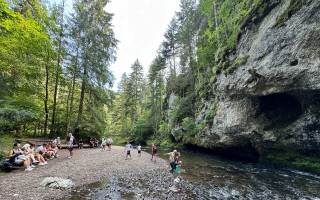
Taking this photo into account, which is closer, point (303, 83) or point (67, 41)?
point (303, 83)

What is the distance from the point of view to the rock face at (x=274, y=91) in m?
11.5

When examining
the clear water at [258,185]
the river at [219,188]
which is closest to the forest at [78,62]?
the river at [219,188]

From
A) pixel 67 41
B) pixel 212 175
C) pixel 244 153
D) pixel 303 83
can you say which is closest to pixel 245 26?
pixel 303 83

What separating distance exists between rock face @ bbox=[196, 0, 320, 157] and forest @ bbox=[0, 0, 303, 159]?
1.32 meters

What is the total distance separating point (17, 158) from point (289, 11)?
20.3m

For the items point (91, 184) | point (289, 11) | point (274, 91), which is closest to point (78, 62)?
point (91, 184)

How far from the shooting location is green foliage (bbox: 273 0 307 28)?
12.3 metres

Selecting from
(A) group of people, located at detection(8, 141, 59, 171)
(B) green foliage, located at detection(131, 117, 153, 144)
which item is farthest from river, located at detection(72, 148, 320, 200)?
(B) green foliage, located at detection(131, 117, 153, 144)

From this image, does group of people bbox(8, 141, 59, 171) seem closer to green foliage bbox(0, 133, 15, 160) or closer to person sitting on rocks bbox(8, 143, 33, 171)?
person sitting on rocks bbox(8, 143, 33, 171)

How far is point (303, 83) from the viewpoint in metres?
11.7

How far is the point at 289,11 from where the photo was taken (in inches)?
508

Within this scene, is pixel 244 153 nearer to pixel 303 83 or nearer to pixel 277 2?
pixel 303 83

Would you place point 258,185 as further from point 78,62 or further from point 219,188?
point 78,62

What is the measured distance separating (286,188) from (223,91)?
1114cm
